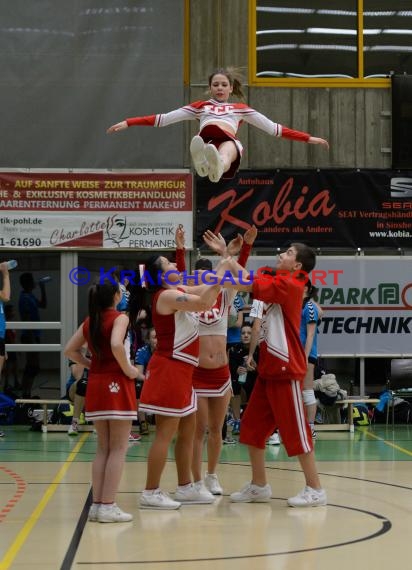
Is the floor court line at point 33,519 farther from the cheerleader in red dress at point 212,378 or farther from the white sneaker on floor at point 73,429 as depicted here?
the white sneaker on floor at point 73,429

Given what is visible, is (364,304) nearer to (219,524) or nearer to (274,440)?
(274,440)

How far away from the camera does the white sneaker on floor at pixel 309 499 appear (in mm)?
7633

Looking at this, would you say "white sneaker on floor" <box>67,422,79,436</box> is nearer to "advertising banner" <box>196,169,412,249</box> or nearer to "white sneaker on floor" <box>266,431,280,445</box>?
"white sneaker on floor" <box>266,431,280,445</box>

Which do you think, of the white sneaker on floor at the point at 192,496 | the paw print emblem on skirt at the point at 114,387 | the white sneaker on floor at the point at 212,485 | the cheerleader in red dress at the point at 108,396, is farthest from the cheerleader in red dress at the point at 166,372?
the white sneaker on floor at the point at 212,485

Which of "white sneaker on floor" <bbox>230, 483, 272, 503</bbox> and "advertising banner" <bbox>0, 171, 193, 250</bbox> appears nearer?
"white sneaker on floor" <bbox>230, 483, 272, 503</bbox>

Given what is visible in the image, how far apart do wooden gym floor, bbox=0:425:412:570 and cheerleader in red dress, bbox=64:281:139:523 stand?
21 centimetres

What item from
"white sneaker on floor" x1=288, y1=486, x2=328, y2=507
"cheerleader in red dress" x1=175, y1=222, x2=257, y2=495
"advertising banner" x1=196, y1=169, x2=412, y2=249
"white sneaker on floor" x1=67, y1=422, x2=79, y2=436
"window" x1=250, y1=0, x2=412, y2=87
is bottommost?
"white sneaker on floor" x1=67, y1=422, x2=79, y2=436

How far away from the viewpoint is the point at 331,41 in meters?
15.2

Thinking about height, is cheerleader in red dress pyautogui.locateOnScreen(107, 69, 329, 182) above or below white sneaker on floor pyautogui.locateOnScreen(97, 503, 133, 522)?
above

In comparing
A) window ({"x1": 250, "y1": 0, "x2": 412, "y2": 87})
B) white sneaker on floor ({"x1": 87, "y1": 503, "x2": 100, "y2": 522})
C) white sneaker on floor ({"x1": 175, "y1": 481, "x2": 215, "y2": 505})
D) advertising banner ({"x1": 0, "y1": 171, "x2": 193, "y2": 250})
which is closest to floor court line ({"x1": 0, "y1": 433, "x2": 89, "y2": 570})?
white sneaker on floor ({"x1": 87, "y1": 503, "x2": 100, "y2": 522})

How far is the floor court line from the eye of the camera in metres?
5.93

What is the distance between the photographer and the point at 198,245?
1490 centimetres

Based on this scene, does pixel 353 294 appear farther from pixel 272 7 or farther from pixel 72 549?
pixel 72 549

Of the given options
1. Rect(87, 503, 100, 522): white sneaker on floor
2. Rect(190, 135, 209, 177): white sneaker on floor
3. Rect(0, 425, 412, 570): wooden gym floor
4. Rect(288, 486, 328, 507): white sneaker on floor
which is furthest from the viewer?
Rect(190, 135, 209, 177): white sneaker on floor
